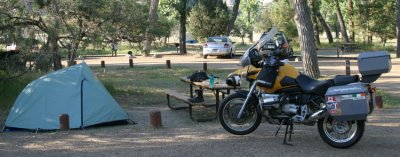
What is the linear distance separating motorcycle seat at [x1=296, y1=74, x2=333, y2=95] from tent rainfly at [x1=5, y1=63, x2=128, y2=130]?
4100 millimetres

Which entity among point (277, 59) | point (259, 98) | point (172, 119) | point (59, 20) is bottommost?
point (172, 119)

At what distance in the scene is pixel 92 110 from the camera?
31.8 feet

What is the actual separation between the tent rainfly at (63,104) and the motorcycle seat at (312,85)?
161 inches

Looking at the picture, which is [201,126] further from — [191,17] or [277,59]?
[191,17]

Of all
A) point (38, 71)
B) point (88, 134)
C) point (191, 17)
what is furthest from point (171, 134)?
point (191, 17)

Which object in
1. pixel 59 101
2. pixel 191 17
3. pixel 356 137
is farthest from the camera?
pixel 191 17

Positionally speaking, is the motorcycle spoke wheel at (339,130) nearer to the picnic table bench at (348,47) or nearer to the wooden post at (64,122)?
the wooden post at (64,122)

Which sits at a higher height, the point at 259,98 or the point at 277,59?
the point at 277,59

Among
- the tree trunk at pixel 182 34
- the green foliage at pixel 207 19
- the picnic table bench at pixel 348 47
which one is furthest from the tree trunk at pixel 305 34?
the tree trunk at pixel 182 34

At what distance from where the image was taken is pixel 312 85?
707 cm

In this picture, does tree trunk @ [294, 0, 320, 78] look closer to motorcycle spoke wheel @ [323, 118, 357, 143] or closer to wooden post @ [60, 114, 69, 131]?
wooden post @ [60, 114, 69, 131]

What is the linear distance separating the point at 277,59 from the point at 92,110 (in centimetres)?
408

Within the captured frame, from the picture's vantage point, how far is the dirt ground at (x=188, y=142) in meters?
6.84

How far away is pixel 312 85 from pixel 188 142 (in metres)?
2.02
